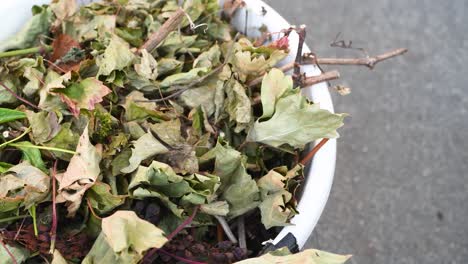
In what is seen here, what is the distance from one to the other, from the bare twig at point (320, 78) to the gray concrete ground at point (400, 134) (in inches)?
16.8

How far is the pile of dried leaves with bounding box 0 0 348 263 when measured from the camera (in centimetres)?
44

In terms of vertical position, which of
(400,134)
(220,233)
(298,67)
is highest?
(298,67)

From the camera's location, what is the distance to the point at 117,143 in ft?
1.54

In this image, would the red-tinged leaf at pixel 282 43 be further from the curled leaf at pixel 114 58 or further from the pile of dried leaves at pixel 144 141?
the curled leaf at pixel 114 58

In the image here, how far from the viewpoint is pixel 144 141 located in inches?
18.1

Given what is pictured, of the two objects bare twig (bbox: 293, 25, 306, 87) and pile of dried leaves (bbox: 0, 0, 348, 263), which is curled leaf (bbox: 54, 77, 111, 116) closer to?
pile of dried leaves (bbox: 0, 0, 348, 263)

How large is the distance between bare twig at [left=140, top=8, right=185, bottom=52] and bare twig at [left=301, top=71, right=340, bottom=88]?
0.44ft

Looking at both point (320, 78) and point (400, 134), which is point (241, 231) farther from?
point (400, 134)

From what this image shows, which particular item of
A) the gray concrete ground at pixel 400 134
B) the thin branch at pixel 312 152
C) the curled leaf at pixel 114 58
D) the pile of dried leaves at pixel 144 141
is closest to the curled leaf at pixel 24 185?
the pile of dried leaves at pixel 144 141

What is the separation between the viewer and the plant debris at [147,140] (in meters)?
0.44

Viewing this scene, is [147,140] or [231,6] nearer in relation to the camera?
[147,140]

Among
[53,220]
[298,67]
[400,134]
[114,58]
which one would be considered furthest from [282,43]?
[400,134]

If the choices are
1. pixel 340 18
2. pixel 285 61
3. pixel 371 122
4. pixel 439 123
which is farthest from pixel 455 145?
pixel 285 61

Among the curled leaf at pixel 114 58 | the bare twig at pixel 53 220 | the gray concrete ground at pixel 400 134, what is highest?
the curled leaf at pixel 114 58
